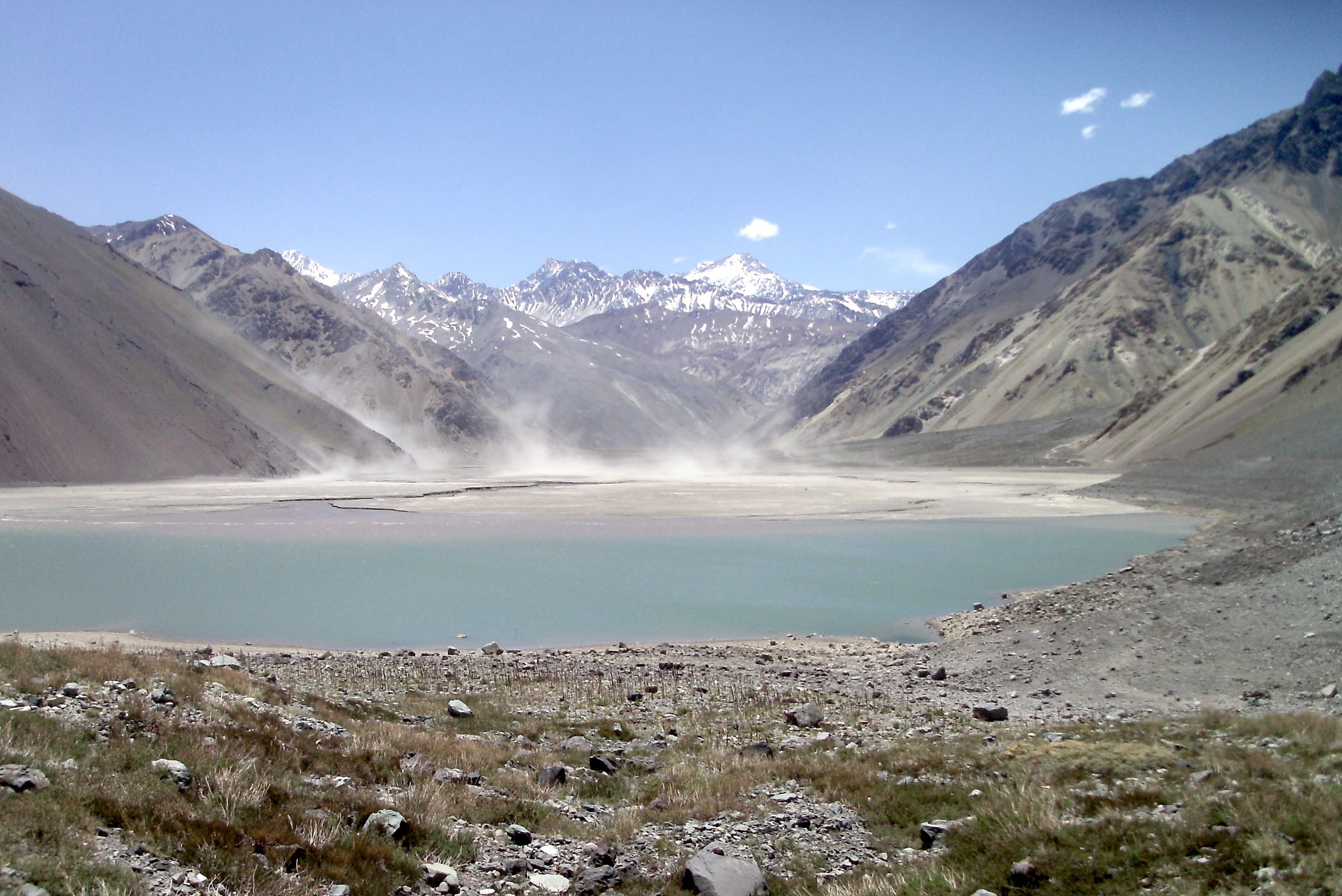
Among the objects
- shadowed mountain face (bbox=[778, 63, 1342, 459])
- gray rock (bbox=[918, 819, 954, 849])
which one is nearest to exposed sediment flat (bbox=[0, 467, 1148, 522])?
shadowed mountain face (bbox=[778, 63, 1342, 459])

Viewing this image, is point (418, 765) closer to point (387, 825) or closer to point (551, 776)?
point (551, 776)

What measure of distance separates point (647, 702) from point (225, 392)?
Result: 367ft

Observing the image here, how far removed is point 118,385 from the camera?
292 ft

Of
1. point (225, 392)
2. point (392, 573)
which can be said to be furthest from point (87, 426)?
point (392, 573)

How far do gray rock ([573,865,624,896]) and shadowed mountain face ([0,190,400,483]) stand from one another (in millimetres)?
88386

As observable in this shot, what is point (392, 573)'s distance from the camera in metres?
33.9

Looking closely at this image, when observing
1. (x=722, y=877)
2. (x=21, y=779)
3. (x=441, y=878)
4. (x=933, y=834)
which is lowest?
(x=933, y=834)

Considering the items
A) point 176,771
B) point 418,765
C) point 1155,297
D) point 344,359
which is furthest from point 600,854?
point 344,359

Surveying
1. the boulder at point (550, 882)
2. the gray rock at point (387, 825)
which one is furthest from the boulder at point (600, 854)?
the gray rock at point (387, 825)

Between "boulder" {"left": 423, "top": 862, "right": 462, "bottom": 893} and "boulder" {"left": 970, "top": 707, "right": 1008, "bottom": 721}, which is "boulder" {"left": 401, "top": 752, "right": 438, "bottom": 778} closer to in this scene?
"boulder" {"left": 423, "top": 862, "right": 462, "bottom": 893}

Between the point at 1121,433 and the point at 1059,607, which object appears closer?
the point at 1059,607

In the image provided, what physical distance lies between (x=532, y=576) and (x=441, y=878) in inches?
1074

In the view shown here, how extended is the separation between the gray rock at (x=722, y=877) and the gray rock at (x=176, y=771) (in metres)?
4.19

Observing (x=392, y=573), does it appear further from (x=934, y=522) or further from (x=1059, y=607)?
(x=934, y=522)
